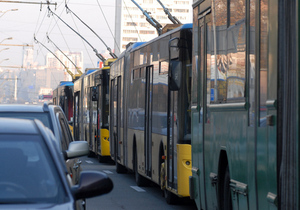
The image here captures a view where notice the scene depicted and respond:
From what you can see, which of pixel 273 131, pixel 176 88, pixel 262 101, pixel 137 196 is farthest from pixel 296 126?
pixel 137 196

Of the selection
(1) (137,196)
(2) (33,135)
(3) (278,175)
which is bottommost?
(1) (137,196)

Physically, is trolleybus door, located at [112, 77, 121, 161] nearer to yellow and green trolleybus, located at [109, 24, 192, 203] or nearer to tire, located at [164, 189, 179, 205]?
yellow and green trolleybus, located at [109, 24, 192, 203]

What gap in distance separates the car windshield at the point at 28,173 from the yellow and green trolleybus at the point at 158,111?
6348mm

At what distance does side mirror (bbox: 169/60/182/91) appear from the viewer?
11469mm

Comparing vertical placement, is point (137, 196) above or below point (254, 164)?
below

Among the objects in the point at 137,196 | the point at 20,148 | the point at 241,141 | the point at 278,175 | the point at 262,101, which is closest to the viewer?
the point at 20,148

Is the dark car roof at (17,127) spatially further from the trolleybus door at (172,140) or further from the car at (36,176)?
the trolleybus door at (172,140)

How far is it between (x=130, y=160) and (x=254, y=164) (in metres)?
10.9

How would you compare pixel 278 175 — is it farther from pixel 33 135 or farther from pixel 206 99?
pixel 206 99

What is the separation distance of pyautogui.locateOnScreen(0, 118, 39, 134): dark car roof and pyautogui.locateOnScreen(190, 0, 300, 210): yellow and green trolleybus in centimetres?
187

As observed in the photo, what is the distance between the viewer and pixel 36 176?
5.02 metres

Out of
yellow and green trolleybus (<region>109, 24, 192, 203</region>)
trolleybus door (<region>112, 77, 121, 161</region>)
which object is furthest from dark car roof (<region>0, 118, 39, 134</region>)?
trolleybus door (<region>112, 77, 121, 161</region>)

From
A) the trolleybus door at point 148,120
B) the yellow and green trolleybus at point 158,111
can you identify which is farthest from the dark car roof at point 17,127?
the trolleybus door at point 148,120

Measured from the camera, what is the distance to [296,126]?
→ 5.34 m
